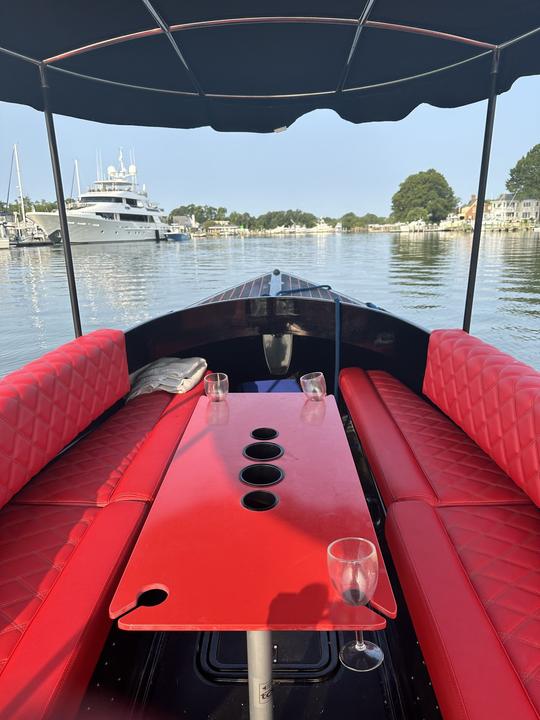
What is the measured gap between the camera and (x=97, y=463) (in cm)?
193

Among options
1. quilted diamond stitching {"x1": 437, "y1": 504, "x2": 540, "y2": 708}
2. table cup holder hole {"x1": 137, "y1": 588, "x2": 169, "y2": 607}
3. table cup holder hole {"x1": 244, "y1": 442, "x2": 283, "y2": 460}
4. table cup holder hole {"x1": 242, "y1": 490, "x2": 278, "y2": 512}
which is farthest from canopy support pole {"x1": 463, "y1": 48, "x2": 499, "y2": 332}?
table cup holder hole {"x1": 137, "y1": 588, "x2": 169, "y2": 607}

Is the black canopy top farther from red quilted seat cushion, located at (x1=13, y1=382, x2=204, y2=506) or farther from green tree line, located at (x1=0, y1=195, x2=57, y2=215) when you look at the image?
green tree line, located at (x1=0, y1=195, x2=57, y2=215)

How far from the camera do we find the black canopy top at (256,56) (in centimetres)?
171

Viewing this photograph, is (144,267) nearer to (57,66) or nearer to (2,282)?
(2,282)

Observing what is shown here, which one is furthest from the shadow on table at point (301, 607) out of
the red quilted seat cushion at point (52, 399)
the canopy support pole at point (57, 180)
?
the canopy support pole at point (57, 180)

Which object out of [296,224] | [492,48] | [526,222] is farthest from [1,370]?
[526,222]

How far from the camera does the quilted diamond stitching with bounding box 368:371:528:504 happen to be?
65.4 inches

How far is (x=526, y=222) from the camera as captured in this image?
36969 mm

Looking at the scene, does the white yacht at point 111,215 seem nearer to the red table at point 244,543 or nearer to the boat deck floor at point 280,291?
the boat deck floor at point 280,291

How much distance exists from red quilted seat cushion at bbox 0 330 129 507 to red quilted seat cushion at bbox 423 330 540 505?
68.5 inches

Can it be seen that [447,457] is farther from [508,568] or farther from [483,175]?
[483,175]

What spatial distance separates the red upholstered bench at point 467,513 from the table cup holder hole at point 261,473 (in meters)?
0.45

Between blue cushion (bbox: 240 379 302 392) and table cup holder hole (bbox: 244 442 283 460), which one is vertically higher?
table cup holder hole (bbox: 244 442 283 460)

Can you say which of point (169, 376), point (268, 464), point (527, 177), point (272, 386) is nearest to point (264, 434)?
point (268, 464)
